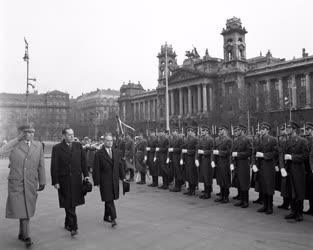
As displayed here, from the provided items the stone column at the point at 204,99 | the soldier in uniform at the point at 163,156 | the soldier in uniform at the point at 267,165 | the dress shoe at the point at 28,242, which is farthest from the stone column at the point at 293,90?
the dress shoe at the point at 28,242

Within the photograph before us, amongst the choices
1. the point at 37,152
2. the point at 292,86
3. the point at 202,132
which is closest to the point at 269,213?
the point at 202,132

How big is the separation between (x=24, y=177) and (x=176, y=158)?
267 inches

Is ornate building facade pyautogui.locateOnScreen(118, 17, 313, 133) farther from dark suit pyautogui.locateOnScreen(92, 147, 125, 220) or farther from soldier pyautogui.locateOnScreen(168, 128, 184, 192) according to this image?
dark suit pyautogui.locateOnScreen(92, 147, 125, 220)

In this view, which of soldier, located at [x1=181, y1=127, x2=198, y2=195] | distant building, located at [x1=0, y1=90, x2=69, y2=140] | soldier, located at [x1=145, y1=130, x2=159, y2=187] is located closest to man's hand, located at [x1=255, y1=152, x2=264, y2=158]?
soldier, located at [x1=181, y1=127, x2=198, y2=195]

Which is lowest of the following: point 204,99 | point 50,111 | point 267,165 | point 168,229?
point 168,229

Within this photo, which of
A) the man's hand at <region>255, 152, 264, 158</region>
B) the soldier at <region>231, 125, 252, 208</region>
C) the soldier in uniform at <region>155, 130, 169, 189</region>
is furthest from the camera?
the soldier in uniform at <region>155, 130, 169, 189</region>

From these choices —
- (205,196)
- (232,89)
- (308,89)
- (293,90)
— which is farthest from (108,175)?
(232,89)

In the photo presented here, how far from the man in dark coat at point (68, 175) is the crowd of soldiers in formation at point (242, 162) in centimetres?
223

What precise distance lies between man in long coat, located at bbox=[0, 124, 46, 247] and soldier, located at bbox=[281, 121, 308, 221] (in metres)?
5.32

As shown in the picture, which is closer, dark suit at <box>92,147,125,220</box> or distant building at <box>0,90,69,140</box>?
dark suit at <box>92,147,125,220</box>

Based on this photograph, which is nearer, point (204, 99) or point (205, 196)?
point (205, 196)

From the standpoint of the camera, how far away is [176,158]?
Answer: 498 inches

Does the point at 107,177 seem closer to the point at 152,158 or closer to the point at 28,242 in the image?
the point at 28,242

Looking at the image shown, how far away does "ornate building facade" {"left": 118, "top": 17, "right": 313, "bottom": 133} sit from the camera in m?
49.4
